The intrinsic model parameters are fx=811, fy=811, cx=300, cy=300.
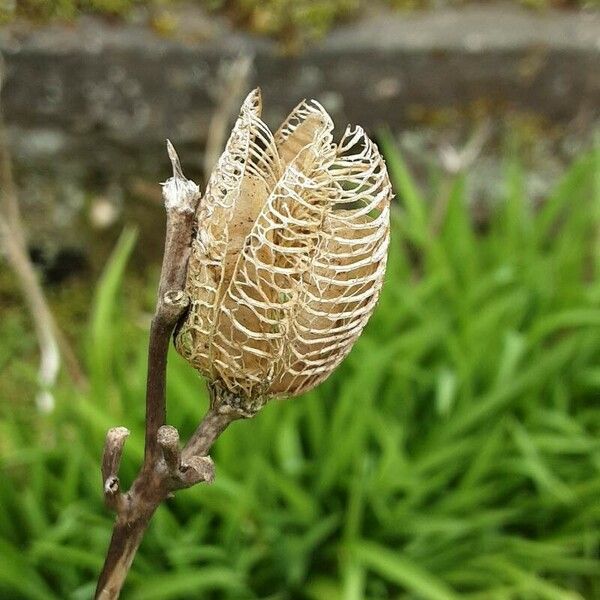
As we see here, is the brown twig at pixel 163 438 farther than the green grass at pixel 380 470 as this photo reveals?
No

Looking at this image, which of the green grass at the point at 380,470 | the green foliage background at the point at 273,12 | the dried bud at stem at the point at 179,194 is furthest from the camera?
the green foliage background at the point at 273,12

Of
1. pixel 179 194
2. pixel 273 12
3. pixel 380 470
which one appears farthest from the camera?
pixel 273 12

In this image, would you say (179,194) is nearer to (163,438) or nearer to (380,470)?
(163,438)

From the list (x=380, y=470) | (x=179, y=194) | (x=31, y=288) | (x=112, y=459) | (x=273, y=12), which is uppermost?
(x=273, y=12)

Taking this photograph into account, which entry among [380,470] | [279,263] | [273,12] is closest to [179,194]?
[279,263]

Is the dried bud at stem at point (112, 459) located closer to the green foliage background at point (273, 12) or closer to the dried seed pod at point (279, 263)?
the dried seed pod at point (279, 263)

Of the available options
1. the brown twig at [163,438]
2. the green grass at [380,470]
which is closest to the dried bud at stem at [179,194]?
the brown twig at [163,438]

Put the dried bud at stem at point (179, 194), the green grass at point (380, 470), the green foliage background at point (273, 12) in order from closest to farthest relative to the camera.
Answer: the dried bud at stem at point (179, 194)
the green grass at point (380, 470)
the green foliage background at point (273, 12)

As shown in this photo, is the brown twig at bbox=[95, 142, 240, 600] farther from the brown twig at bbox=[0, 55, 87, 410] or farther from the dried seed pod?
the brown twig at bbox=[0, 55, 87, 410]
